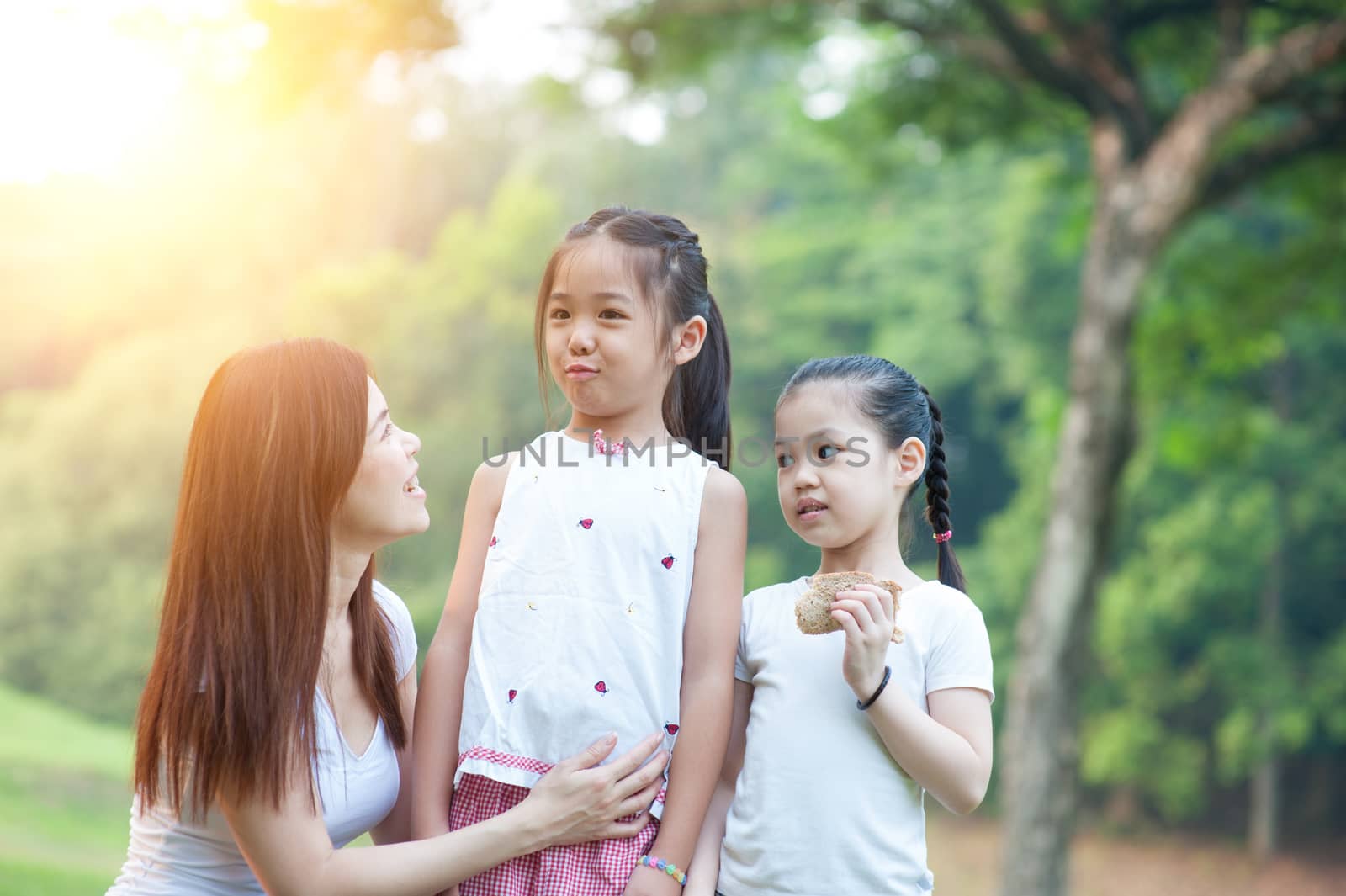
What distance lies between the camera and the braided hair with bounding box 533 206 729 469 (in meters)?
1.93

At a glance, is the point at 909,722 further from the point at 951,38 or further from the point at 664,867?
the point at 951,38

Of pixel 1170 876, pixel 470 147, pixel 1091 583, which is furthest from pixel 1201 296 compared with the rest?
pixel 470 147

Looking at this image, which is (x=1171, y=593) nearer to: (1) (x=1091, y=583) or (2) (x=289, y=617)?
(1) (x=1091, y=583)

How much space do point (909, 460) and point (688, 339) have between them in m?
0.40

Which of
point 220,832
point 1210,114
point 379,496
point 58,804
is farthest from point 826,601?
point 58,804

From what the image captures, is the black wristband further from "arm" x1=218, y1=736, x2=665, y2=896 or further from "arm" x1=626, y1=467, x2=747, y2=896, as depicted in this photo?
"arm" x1=218, y1=736, x2=665, y2=896

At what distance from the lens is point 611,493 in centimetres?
189

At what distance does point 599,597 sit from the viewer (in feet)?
6.05

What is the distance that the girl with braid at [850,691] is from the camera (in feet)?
5.68

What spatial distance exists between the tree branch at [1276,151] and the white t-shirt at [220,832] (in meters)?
6.10

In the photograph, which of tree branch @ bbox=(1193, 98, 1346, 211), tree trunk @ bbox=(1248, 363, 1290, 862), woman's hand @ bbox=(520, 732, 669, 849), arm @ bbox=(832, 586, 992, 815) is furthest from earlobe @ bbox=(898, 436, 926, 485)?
tree trunk @ bbox=(1248, 363, 1290, 862)

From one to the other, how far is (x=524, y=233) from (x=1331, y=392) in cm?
1030

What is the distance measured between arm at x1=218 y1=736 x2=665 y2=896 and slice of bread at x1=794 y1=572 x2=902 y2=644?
32 centimetres

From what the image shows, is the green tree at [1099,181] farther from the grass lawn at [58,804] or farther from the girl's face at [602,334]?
the grass lawn at [58,804]
